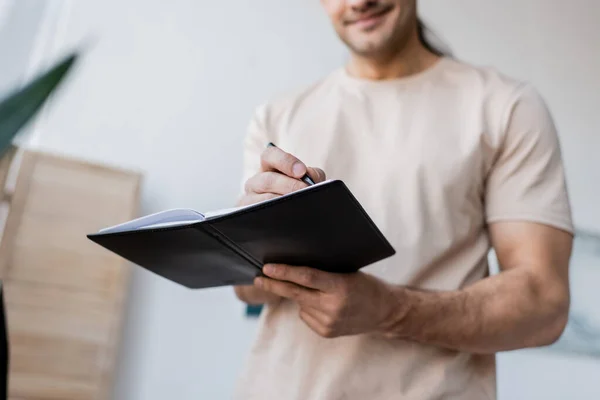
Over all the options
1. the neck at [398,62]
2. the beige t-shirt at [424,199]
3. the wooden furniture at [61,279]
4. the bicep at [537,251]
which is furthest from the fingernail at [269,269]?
the wooden furniture at [61,279]

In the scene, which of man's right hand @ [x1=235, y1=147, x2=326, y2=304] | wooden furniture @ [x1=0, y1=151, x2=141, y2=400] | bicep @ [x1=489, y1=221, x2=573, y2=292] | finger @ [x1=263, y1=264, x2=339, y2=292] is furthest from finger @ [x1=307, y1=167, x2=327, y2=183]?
wooden furniture @ [x1=0, y1=151, x2=141, y2=400]

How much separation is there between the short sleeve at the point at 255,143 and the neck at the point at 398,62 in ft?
0.66

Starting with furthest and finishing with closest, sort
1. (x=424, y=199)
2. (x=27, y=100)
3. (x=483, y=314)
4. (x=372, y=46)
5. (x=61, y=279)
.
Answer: (x=61, y=279) → (x=372, y=46) → (x=424, y=199) → (x=483, y=314) → (x=27, y=100)

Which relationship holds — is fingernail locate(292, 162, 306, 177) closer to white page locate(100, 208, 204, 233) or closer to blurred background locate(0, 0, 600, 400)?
white page locate(100, 208, 204, 233)

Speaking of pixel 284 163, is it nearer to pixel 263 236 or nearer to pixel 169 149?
pixel 263 236

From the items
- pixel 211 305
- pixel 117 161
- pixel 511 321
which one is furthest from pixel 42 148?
pixel 511 321

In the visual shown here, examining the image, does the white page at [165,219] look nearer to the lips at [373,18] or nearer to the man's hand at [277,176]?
the man's hand at [277,176]

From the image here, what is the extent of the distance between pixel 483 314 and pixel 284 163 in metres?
0.34

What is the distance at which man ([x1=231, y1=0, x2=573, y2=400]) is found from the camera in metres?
0.69

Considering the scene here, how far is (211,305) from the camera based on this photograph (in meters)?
1.45

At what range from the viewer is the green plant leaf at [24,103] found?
1.57 ft

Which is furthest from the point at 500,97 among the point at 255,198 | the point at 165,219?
the point at 165,219

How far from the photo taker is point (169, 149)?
153 cm

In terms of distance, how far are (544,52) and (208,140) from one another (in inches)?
50.5
